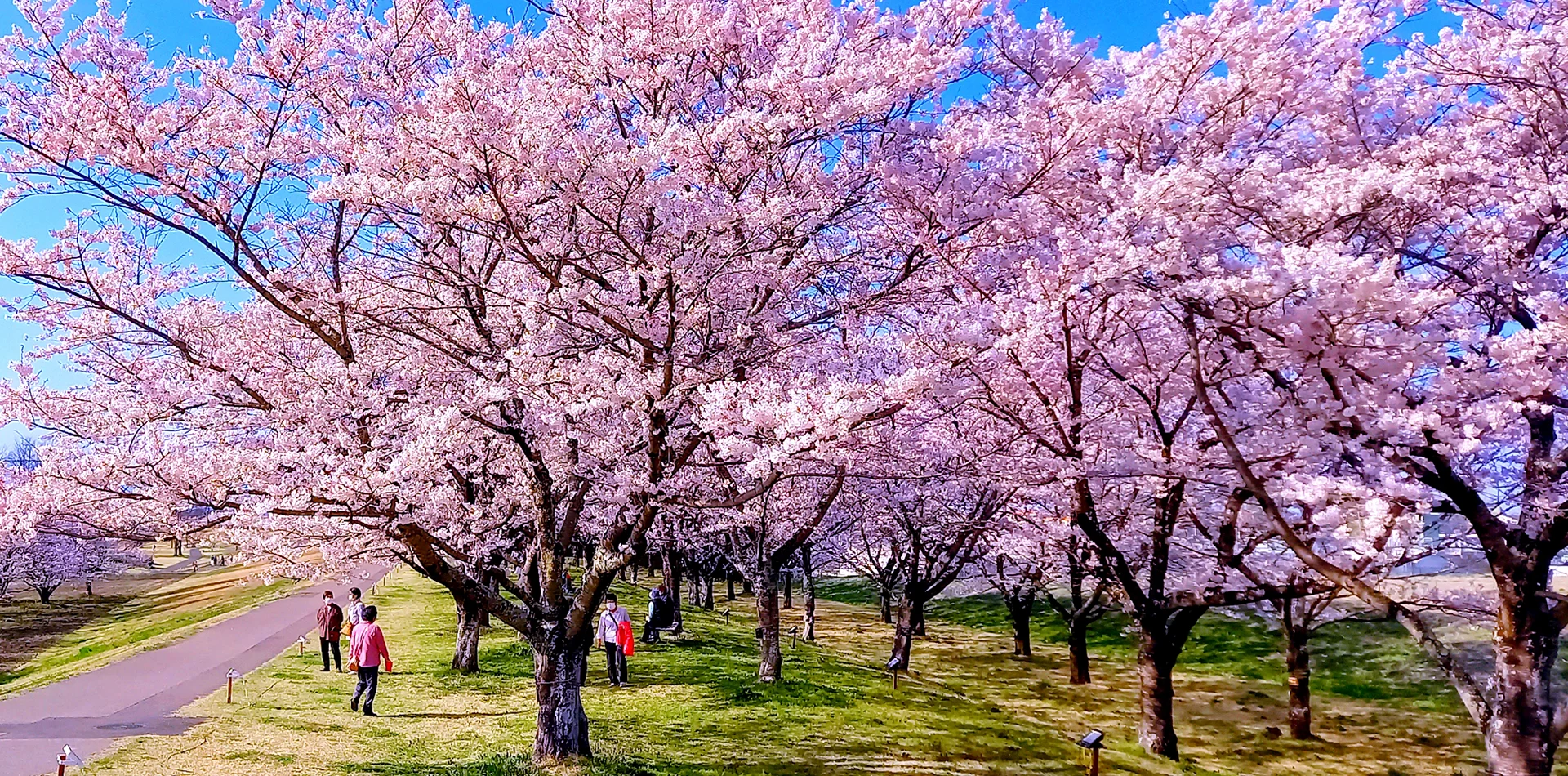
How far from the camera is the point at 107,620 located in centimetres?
4503

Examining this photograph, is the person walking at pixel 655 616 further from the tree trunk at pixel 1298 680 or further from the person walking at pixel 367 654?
the tree trunk at pixel 1298 680

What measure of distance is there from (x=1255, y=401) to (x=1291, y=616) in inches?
370

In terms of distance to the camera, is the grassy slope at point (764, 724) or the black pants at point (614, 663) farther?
the black pants at point (614, 663)

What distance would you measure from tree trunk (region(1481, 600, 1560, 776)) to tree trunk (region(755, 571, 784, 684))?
12.4 meters

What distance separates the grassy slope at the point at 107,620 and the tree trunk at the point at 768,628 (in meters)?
16.0

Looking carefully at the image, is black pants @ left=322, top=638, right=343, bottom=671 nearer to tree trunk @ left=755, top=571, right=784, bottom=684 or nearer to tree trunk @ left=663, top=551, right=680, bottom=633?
tree trunk @ left=755, top=571, right=784, bottom=684

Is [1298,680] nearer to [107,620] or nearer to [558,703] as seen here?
[558,703]

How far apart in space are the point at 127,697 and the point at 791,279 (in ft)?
49.4

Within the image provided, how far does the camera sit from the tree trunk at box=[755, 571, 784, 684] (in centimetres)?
1816

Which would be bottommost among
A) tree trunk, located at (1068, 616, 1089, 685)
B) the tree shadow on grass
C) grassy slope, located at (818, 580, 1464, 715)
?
the tree shadow on grass

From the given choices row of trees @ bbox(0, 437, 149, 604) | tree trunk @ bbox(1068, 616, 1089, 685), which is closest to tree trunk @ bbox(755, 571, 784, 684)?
tree trunk @ bbox(1068, 616, 1089, 685)

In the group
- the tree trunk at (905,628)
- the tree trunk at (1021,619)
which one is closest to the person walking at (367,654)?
the tree trunk at (905,628)

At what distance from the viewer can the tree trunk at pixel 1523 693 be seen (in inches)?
303

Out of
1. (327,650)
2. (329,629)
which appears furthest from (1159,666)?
Answer: (327,650)
